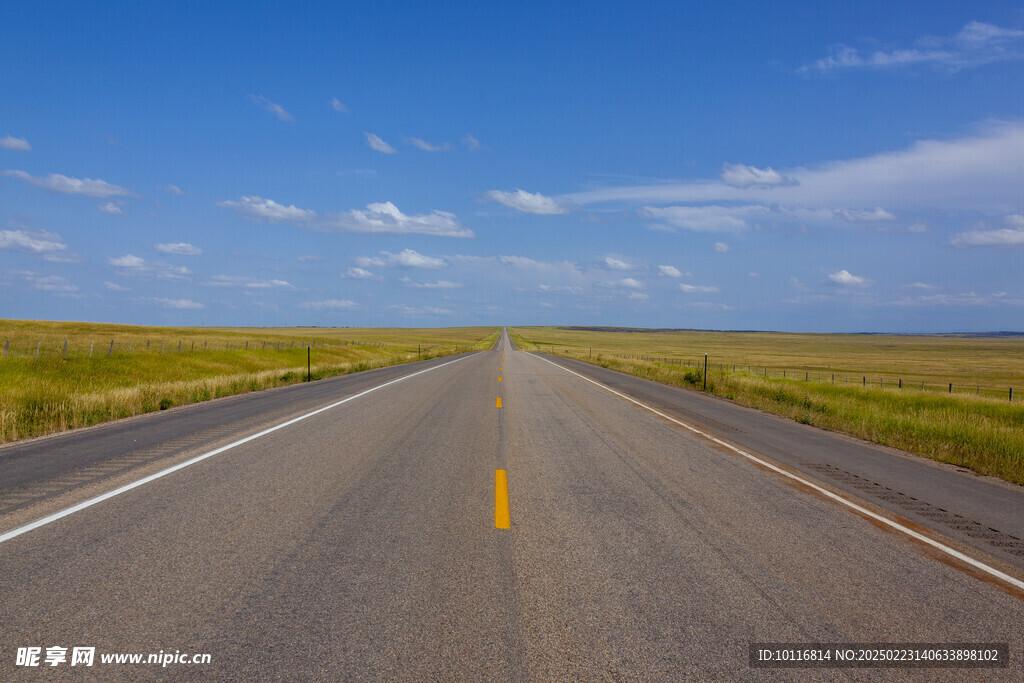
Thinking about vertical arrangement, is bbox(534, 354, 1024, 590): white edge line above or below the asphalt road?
below

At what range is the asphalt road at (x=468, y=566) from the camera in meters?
3.43

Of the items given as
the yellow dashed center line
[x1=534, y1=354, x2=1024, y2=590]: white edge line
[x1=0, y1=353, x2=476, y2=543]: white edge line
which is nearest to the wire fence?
[x1=534, y1=354, x2=1024, y2=590]: white edge line

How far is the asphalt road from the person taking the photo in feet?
11.2

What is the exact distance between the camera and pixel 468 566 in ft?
15.3

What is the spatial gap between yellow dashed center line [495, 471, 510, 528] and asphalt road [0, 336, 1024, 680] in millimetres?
77

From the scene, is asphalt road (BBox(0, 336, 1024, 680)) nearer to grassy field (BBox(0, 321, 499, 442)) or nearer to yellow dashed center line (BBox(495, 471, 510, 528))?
yellow dashed center line (BBox(495, 471, 510, 528))

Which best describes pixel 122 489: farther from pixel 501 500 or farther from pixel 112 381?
pixel 112 381

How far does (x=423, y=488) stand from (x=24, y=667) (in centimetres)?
417

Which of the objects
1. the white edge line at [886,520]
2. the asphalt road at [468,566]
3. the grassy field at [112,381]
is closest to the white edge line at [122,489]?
the asphalt road at [468,566]

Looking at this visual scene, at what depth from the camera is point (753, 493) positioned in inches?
289

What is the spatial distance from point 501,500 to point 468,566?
197 cm

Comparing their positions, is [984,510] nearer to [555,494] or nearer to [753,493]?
[753,493]

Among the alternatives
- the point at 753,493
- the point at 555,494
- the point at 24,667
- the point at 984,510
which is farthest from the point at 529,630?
the point at 984,510

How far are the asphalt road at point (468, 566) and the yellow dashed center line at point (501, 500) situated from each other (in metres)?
0.08
